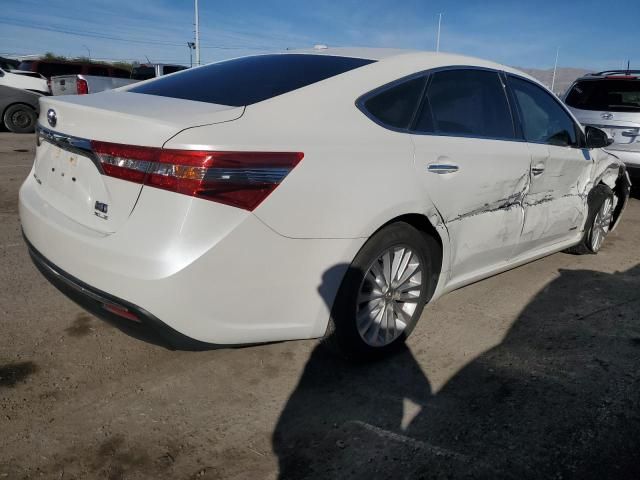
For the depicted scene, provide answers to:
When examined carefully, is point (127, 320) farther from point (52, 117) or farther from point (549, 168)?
point (549, 168)

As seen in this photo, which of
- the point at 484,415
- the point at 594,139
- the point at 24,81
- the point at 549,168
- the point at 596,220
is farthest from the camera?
the point at 24,81

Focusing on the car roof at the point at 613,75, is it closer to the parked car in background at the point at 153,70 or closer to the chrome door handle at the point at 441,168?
the chrome door handle at the point at 441,168

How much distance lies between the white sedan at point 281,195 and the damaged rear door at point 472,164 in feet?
Answer: 0.04

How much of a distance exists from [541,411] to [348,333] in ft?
3.22

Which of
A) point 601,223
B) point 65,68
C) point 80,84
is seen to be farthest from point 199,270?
point 65,68

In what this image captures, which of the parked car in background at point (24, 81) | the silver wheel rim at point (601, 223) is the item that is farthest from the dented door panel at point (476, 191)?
the parked car in background at point (24, 81)

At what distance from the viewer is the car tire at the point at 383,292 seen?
2543 mm

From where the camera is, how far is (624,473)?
2121 mm

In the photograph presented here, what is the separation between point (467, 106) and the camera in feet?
10.5

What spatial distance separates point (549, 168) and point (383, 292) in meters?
1.75

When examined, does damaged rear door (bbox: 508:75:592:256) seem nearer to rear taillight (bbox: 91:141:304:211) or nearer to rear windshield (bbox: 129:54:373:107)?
rear windshield (bbox: 129:54:373:107)

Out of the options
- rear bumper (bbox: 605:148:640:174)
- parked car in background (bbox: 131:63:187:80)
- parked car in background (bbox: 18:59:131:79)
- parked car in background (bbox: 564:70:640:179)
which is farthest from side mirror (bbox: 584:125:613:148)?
parked car in background (bbox: 131:63:187:80)

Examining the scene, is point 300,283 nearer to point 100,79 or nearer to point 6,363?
point 6,363

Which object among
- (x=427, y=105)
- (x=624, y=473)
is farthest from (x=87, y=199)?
(x=624, y=473)
